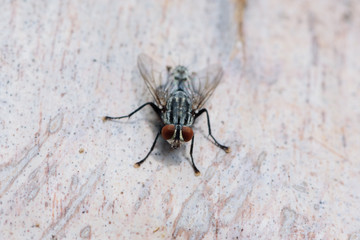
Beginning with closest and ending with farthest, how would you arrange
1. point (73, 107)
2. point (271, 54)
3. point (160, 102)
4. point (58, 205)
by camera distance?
point (58, 205) < point (73, 107) < point (160, 102) < point (271, 54)

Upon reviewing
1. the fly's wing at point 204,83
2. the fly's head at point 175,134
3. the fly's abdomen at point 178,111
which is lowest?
the fly's head at point 175,134

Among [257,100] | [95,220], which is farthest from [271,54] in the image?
[95,220]

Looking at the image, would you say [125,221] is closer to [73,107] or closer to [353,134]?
[73,107]

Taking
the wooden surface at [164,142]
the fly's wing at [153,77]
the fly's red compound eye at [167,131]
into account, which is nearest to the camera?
the wooden surface at [164,142]

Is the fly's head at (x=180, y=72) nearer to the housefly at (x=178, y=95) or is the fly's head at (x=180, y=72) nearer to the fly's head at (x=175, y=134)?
the housefly at (x=178, y=95)

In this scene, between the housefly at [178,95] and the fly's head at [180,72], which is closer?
the housefly at [178,95]

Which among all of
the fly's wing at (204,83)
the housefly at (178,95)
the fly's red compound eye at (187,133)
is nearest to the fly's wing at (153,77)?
the housefly at (178,95)
